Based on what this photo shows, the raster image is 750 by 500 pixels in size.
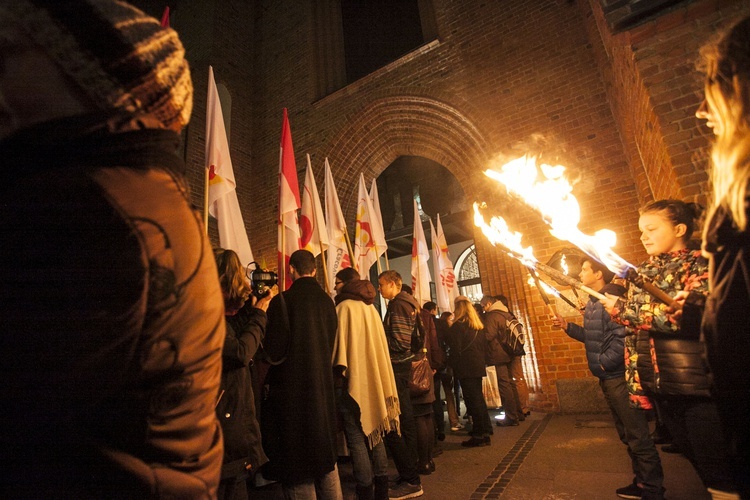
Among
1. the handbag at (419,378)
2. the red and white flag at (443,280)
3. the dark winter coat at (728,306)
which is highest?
the red and white flag at (443,280)

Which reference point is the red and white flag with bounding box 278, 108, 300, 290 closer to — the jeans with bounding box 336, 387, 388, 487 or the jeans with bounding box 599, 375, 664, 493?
the jeans with bounding box 336, 387, 388, 487

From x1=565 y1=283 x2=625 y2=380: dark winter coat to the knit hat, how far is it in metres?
3.07

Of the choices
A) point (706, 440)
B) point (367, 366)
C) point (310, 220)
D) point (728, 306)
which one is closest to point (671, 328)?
point (706, 440)

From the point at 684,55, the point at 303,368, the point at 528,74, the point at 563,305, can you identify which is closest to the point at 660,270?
the point at 684,55

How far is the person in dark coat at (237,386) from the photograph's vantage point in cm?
188

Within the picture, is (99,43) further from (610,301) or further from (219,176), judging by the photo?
(219,176)

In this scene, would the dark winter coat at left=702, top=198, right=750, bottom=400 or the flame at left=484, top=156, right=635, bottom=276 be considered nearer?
the dark winter coat at left=702, top=198, right=750, bottom=400

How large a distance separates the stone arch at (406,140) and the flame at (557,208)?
4301 mm

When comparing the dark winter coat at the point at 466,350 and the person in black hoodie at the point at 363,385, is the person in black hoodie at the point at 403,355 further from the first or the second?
the dark winter coat at the point at 466,350

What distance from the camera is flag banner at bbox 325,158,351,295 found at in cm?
582

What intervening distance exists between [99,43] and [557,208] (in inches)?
90.1

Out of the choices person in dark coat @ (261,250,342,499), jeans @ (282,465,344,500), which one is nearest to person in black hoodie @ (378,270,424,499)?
jeans @ (282,465,344,500)

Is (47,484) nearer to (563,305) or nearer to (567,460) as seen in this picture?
(567,460)

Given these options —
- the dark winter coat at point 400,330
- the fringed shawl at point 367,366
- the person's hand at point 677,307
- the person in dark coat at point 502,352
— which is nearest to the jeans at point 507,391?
the person in dark coat at point 502,352
